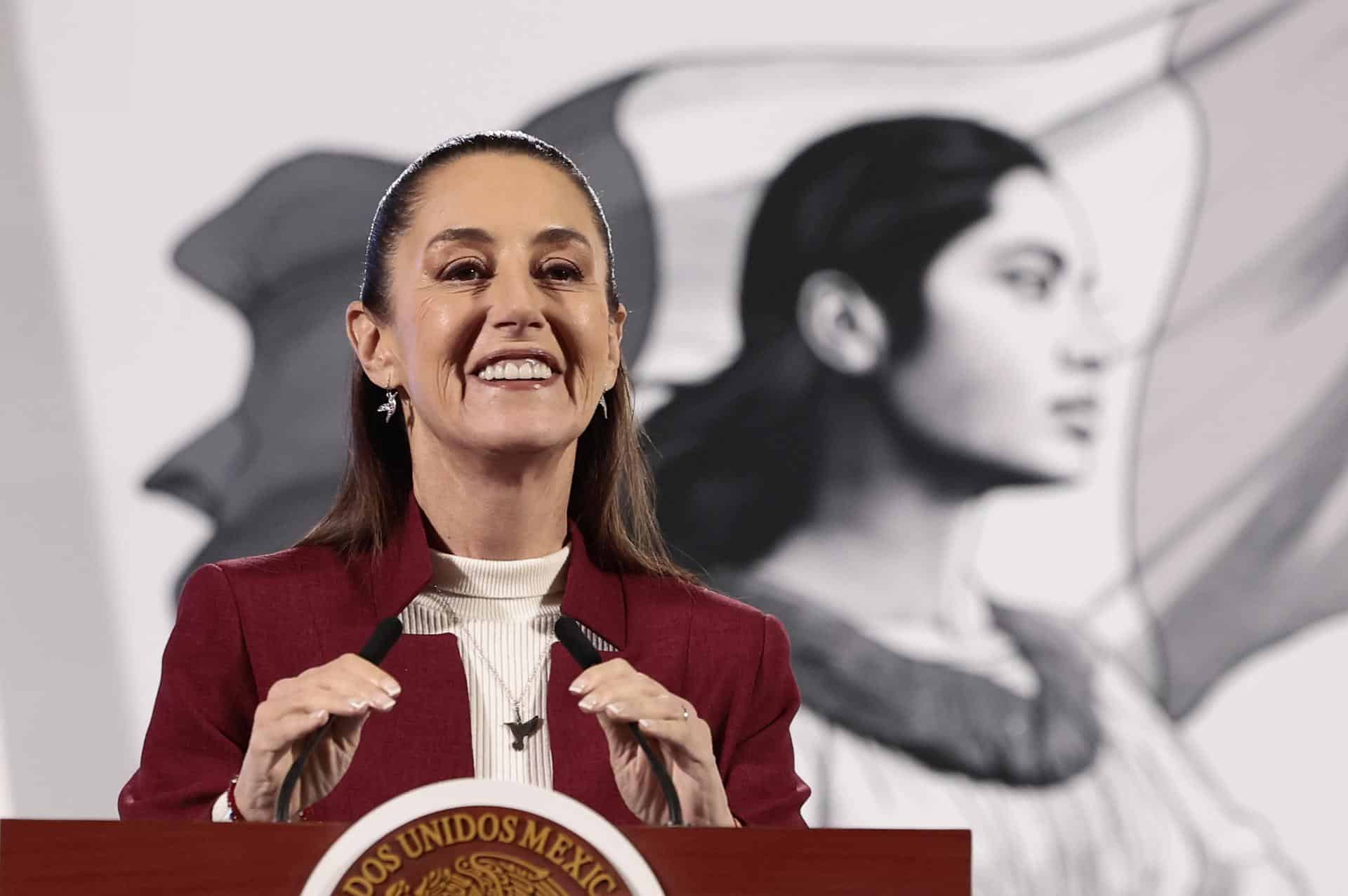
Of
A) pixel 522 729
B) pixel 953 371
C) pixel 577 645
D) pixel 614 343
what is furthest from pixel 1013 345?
pixel 577 645

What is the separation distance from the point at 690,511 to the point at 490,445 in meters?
1.29

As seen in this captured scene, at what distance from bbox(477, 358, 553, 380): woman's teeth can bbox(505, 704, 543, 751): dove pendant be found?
0.30m

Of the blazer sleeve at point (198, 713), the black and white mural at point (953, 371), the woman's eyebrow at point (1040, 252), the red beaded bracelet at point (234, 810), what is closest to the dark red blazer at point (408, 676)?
the blazer sleeve at point (198, 713)

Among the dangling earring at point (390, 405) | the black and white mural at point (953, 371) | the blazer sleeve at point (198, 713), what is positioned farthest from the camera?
the black and white mural at point (953, 371)

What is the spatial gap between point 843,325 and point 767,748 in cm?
135

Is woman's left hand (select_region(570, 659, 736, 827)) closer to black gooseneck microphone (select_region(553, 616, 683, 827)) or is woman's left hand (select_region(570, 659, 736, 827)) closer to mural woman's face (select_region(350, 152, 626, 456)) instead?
black gooseneck microphone (select_region(553, 616, 683, 827))

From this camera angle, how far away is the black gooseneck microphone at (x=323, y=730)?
112cm

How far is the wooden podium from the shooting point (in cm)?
93

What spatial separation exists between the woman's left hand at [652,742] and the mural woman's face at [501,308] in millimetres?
340

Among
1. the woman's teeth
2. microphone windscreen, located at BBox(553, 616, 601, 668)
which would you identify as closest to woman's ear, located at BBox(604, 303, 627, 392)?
the woman's teeth

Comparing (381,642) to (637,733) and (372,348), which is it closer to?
(637,733)

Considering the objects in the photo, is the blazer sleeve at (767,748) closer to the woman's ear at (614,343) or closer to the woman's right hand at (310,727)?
the woman's ear at (614,343)

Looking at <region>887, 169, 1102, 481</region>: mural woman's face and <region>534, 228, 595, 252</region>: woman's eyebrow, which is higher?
<region>534, 228, 595, 252</region>: woman's eyebrow

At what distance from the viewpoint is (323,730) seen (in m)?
1.16
